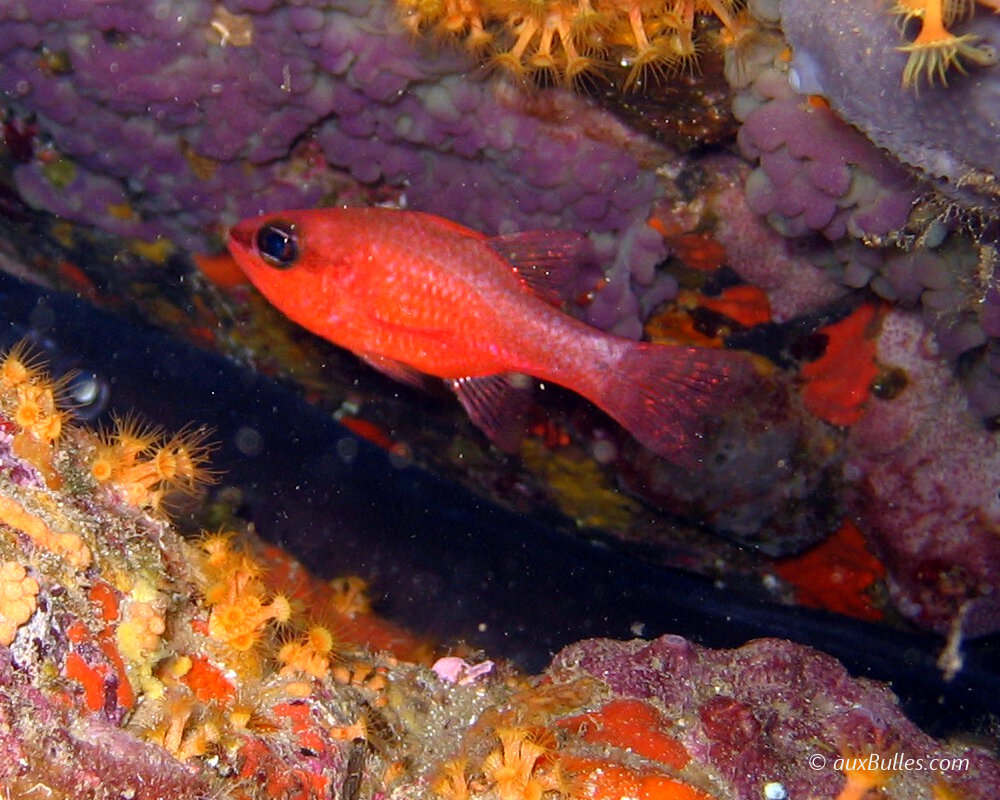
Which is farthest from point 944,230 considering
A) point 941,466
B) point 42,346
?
point 42,346

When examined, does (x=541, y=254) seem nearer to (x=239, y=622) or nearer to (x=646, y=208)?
(x=646, y=208)

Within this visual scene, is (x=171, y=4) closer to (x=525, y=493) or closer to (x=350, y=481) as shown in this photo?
(x=350, y=481)

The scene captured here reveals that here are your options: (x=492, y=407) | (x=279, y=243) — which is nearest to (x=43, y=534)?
(x=279, y=243)

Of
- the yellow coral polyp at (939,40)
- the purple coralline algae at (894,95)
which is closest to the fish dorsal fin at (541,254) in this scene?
the purple coralline algae at (894,95)

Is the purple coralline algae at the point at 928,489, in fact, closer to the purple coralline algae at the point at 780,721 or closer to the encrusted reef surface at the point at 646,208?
the encrusted reef surface at the point at 646,208

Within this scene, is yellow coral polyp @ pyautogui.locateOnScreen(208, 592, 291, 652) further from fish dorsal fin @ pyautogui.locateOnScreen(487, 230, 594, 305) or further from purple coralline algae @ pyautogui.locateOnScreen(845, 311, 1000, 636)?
purple coralline algae @ pyautogui.locateOnScreen(845, 311, 1000, 636)

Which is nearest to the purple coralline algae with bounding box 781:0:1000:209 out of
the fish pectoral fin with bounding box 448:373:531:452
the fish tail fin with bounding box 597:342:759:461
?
the fish tail fin with bounding box 597:342:759:461
